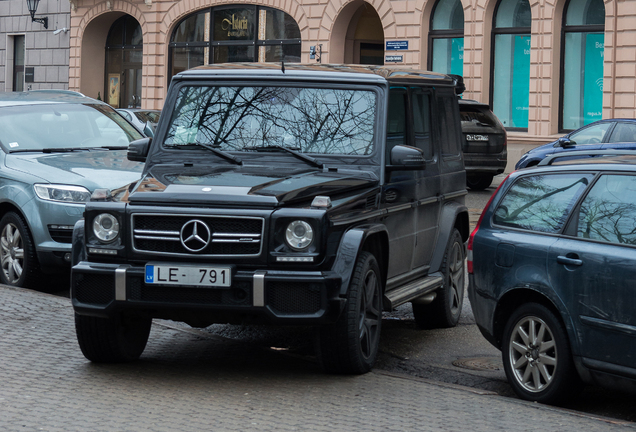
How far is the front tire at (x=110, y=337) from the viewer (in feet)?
20.7

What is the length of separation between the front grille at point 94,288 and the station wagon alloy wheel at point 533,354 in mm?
2393

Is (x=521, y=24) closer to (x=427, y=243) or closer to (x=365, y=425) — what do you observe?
(x=427, y=243)


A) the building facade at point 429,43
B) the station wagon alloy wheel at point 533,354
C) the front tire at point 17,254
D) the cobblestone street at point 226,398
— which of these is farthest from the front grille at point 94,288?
the building facade at point 429,43

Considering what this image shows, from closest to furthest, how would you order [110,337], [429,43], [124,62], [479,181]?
[110,337]
[479,181]
[429,43]
[124,62]

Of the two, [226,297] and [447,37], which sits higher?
[447,37]

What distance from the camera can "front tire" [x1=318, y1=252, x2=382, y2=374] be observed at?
5.97 metres

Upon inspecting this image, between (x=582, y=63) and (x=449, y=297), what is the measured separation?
1754 cm

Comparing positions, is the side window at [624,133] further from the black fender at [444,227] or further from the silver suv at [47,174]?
the black fender at [444,227]

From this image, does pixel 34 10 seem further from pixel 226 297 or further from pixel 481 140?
pixel 226 297

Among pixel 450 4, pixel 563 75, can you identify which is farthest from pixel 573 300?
pixel 450 4

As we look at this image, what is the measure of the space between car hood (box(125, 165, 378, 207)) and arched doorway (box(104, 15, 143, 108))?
29007 mm

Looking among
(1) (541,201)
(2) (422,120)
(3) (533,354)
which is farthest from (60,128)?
(3) (533,354)

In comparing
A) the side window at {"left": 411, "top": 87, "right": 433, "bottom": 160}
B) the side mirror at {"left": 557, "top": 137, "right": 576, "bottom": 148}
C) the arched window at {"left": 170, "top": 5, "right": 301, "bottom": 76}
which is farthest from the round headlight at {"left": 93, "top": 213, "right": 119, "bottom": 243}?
the arched window at {"left": 170, "top": 5, "right": 301, "bottom": 76}

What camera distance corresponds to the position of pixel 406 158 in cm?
670
